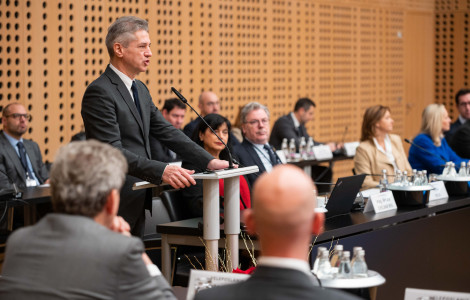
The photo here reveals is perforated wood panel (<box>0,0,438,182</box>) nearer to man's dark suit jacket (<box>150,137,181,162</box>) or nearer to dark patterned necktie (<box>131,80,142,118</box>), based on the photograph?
man's dark suit jacket (<box>150,137,181,162</box>)

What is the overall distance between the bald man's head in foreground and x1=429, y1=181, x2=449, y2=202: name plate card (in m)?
3.52

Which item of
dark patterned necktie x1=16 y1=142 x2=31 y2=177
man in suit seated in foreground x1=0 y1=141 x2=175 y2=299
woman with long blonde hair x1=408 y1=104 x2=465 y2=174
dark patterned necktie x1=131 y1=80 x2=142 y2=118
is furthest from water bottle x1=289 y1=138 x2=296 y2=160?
man in suit seated in foreground x1=0 y1=141 x2=175 y2=299

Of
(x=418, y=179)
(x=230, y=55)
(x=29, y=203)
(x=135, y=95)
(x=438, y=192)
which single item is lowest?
(x=29, y=203)

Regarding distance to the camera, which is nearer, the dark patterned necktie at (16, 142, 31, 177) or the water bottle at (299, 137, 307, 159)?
the dark patterned necktie at (16, 142, 31, 177)

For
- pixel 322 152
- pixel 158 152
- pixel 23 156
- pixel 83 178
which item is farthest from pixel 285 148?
pixel 83 178

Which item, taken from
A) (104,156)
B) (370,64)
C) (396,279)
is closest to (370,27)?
(370,64)

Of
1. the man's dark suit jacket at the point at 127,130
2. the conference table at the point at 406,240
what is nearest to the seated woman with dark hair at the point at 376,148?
the conference table at the point at 406,240

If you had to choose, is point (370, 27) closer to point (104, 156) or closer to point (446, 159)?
point (446, 159)

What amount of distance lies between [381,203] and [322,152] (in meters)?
3.80

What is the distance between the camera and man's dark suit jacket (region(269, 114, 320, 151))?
855 centimetres

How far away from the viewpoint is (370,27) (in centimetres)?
1151

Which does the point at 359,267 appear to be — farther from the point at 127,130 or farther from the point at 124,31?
the point at 124,31

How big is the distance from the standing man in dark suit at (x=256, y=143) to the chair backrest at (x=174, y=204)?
56 cm

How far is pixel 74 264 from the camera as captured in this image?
64.2 inches
